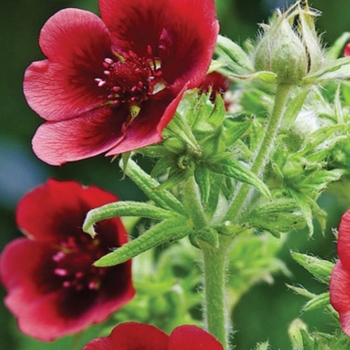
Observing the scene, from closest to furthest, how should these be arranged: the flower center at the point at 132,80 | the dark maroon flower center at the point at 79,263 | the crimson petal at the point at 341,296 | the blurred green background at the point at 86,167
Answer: the crimson petal at the point at 341,296 < the flower center at the point at 132,80 < the dark maroon flower center at the point at 79,263 < the blurred green background at the point at 86,167

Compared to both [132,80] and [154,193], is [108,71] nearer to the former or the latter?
[132,80]

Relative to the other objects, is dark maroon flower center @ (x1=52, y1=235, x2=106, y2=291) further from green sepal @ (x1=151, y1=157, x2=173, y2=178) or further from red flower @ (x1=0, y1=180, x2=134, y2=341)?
green sepal @ (x1=151, y1=157, x2=173, y2=178)

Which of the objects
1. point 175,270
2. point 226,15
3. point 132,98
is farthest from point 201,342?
point 226,15

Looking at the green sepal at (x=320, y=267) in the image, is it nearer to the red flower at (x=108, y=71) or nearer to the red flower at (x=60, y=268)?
the red flower at (x=108, y=71)

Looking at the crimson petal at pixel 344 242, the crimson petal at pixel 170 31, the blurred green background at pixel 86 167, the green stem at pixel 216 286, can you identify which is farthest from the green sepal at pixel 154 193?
the blurred green background at pixel 86 167

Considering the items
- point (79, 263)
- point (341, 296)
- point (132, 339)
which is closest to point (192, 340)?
point (132, 339)

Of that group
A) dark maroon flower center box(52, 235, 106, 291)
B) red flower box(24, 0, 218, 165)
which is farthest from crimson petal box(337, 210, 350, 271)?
dark maroon flower center box(52, 235, 106, 291)

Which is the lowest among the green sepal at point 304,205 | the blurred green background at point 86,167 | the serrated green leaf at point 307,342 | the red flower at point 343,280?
the blurred green background at point 86,167
